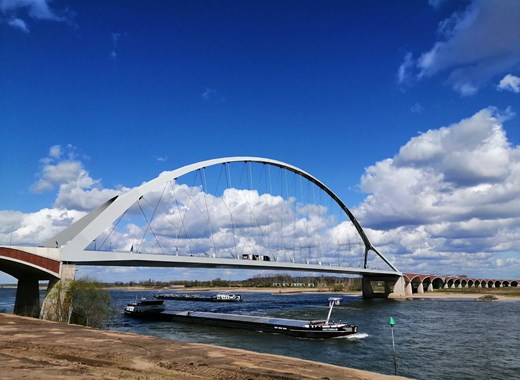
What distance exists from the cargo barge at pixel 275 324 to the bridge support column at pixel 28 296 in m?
19.4

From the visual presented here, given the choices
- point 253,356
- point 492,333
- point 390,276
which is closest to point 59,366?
point 253,356

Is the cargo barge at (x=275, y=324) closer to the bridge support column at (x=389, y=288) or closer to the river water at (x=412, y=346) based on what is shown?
the river water at (x=412, y=346)

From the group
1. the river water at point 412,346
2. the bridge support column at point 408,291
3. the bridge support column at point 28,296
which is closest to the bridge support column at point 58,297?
the bridge support column at point 28,296

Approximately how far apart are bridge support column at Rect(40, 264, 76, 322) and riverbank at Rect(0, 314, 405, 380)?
946 cm

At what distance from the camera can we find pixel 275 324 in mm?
45031

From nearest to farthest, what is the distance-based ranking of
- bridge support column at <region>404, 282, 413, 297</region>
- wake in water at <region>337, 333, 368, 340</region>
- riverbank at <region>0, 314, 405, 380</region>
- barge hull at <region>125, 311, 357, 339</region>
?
riverbank at <region>0, 314, 405, 380</region>, wake in water at <region>337, 333, 368, 340</region>, barge hull at <region>125, 311, 357, 339</region>, bridge support column at <region>404, 282, 413, 297</region>

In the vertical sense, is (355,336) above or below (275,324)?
below

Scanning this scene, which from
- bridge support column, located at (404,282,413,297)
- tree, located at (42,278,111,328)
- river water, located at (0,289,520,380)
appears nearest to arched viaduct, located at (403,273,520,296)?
bridge support column, located at (404,282,413,297)

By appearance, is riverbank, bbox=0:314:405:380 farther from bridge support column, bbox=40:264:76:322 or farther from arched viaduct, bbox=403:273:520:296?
arched viaduct, bbox=403:273:520:296

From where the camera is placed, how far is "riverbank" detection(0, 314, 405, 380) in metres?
16.2

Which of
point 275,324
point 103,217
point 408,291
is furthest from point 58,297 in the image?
point 408,291

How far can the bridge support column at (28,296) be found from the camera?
43594mm

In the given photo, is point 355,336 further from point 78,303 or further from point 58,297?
point 58,297

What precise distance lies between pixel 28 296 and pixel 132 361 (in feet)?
102
